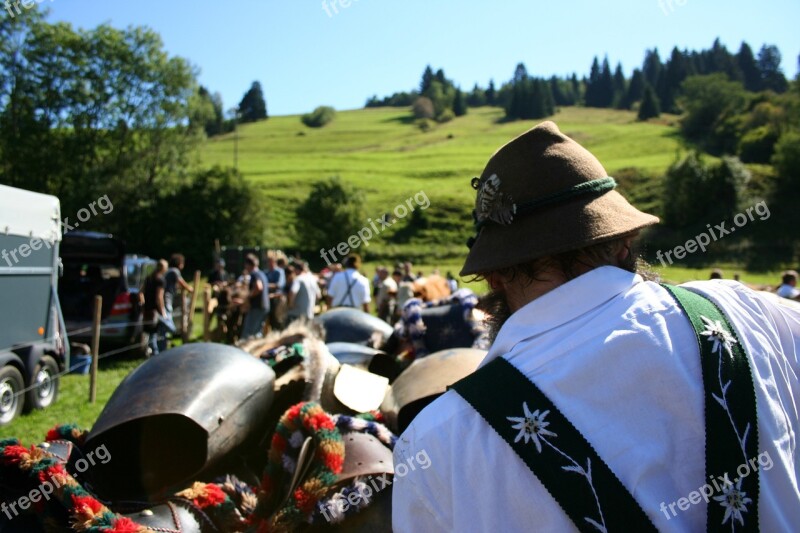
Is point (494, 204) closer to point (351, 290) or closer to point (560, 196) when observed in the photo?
point (560, 196)

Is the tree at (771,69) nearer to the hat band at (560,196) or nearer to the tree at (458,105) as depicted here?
the tree at (458,105)

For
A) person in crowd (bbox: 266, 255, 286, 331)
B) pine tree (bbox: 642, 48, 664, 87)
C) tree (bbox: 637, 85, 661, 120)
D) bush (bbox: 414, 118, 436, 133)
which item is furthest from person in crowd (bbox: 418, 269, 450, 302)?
pine tree (bbox: 642, 48, 664, 87)

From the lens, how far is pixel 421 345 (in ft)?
17.2

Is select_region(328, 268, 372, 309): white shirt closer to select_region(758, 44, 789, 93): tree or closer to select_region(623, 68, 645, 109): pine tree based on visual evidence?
select_region(623, 68, 645, 109): pine tree

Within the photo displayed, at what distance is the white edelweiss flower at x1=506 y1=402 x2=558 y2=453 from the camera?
1152 mm

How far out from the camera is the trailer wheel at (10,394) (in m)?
6.97

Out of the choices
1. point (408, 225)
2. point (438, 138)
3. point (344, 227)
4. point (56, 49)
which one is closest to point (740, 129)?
point (438, 138)

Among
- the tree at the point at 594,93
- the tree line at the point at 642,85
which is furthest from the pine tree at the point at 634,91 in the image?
the tree at the point at 594,93

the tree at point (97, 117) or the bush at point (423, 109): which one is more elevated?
the bush at point (423, 109)

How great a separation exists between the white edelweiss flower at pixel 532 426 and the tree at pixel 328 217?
45.8m

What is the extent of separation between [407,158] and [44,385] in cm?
6970

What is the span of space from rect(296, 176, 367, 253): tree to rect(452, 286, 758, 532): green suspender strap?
4580cm

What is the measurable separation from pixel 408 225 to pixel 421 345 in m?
46.2

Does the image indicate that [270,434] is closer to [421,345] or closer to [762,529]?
[421,345]
